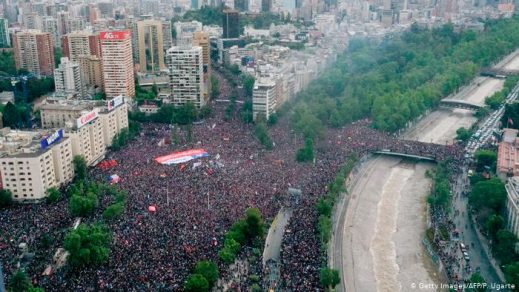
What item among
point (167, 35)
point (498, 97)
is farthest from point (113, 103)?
point (167, 35)

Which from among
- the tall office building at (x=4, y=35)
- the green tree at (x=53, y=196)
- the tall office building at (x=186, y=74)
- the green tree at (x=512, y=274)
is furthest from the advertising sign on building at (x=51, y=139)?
the tall office building at (x=4, y=35)

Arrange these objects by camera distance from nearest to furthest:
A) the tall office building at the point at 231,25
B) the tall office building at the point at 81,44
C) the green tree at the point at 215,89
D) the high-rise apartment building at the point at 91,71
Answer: the high-rise apartment building at the point at 91,71
the green tree at the point at 215,89
the tall office building at the point at 81,44
the tall office building at the point at 231,25

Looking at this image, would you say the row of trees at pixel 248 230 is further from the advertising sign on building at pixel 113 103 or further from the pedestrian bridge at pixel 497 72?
the pedestrian bridge at pixel 497 72

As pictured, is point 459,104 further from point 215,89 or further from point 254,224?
point 254,224

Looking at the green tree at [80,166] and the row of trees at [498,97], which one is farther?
the row of trees at [498,97]

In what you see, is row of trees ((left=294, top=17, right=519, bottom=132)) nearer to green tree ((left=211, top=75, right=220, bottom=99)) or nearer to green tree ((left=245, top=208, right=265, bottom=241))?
green tree ((left=211, top=75, right=220, bottom=99))

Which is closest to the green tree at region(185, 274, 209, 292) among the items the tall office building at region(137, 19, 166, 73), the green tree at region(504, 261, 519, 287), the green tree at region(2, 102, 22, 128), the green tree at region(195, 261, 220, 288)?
the green tree at region(195, 261, 220, 288)

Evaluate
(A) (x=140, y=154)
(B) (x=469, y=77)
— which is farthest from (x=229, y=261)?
(B) (x=469, y=77)

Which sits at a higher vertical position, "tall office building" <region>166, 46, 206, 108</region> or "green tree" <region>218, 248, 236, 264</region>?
"tall office building" <region>166, 46, 206, 108</region>

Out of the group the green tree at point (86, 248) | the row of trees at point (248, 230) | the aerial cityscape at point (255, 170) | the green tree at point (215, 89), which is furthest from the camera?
the green tree at point (215, 89)
